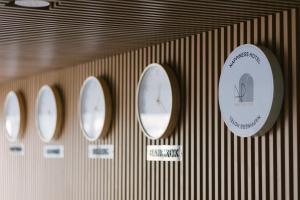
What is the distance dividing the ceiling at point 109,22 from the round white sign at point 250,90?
1.06 feet

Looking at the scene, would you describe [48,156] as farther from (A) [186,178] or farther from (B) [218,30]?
(B) [218,30]

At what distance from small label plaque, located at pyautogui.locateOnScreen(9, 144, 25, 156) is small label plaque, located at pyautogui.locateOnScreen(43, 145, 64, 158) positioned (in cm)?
83

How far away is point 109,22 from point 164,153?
155 centimetres

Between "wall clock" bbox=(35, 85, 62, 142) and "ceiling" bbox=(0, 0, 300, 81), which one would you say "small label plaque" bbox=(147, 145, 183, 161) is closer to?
"ceiling" bbox=(0, 0, 300, 81)

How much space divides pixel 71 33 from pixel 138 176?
5.56ft

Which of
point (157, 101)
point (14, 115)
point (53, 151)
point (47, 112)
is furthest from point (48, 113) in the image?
point (157, 101)

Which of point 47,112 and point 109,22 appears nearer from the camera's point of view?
point 109,22

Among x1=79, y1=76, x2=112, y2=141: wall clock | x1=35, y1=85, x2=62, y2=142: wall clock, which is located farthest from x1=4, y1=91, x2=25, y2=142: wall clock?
x1=79, y1=76, x2=112, y2=141: wall clock

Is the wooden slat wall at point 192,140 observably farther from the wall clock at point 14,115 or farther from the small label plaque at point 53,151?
the wall clock at point 14,115

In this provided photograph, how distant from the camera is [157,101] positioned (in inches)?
236

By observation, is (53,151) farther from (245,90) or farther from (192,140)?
(245,90)

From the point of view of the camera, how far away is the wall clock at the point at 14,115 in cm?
906

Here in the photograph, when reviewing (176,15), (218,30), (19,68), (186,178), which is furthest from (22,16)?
(19,68)

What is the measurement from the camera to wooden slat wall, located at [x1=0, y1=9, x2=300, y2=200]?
4.55 m
